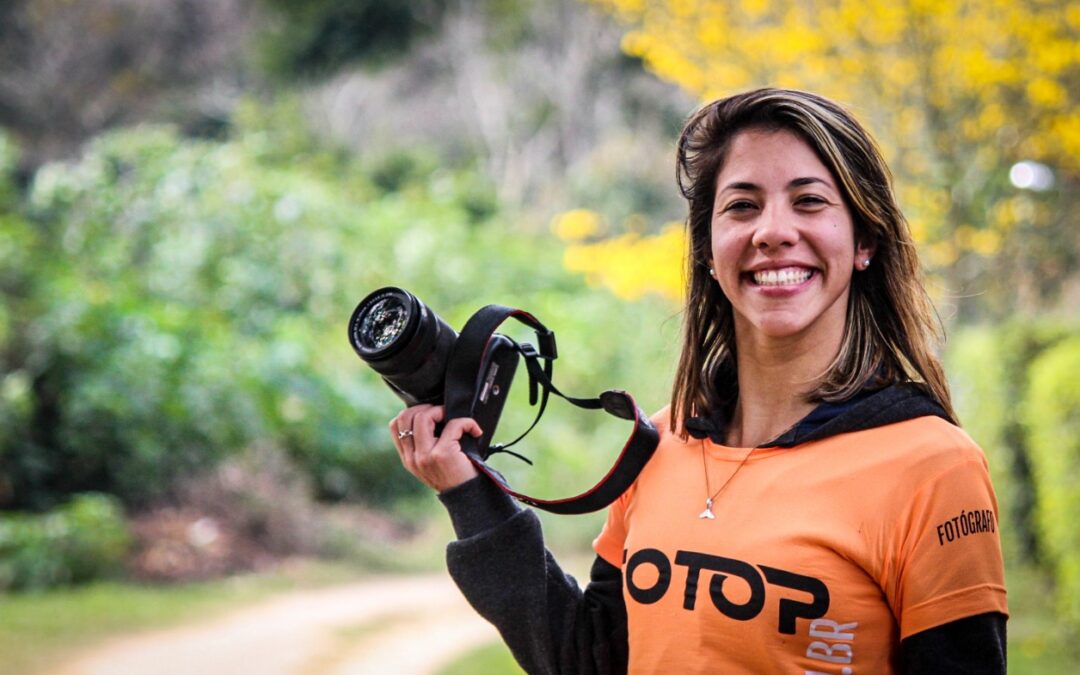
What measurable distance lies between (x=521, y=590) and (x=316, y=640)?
4.52 meters

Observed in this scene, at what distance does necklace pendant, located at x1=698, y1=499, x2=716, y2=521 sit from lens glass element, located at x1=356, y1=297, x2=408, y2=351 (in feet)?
1.58

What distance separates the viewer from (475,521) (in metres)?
1.75

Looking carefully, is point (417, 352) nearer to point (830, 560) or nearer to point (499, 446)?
point (499, 446)

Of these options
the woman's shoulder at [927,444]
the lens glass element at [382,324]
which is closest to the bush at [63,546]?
the lens glass element at [382,324]

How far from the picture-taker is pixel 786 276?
1597 millimetres

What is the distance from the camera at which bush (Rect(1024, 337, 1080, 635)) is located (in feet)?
17.0

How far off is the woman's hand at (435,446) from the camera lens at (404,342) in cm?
4

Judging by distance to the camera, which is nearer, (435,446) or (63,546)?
(435,446)

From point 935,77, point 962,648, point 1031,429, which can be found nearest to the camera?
point 962,648

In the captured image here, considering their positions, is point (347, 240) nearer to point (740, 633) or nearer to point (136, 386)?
point (136, 386)

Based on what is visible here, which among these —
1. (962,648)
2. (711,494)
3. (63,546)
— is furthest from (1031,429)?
(962,648)

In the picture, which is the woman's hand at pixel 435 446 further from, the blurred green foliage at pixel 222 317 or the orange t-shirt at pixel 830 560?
the blurred green foliage at pixel 222 317

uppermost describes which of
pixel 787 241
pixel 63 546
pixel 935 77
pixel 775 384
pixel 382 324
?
pixel 935 77

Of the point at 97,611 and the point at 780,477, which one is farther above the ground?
the point at 97,611
